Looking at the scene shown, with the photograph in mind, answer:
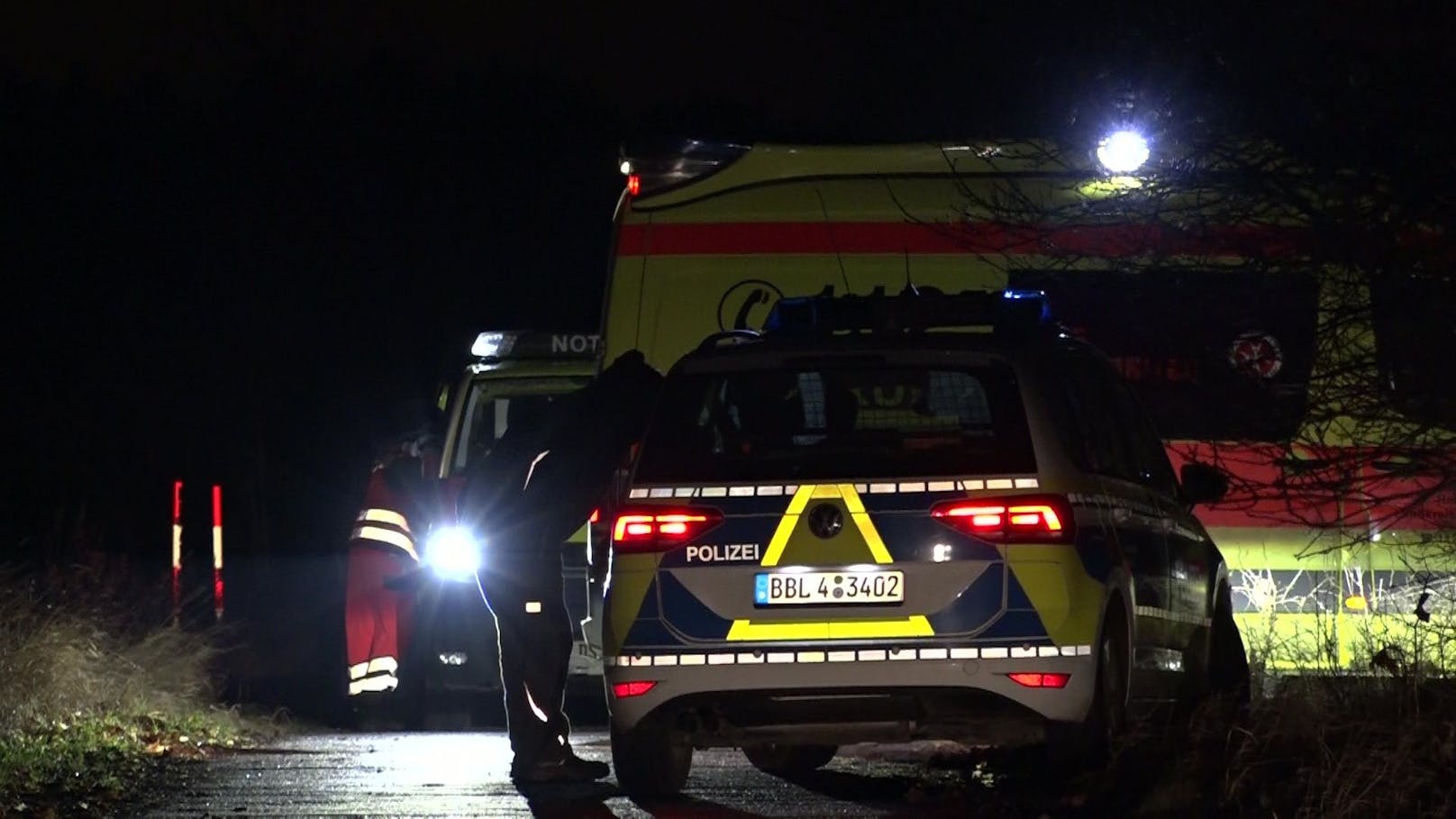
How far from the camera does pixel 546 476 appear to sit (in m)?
9.74

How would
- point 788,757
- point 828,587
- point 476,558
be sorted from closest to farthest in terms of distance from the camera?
1. point 828,587
2. point 476,558
3. point 788,757

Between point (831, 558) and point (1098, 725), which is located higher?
point (831, 558)

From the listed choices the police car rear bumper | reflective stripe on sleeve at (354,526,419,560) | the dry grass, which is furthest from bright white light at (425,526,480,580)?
the police car rear bumper


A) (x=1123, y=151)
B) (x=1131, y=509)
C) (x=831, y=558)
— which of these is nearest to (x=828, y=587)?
(x=831, y=558)

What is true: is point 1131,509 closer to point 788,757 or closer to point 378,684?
point 788,757

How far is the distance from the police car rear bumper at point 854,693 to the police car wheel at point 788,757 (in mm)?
1574

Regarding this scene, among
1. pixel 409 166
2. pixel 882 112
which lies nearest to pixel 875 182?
pixel 882 112

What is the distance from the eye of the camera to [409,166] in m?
41.5

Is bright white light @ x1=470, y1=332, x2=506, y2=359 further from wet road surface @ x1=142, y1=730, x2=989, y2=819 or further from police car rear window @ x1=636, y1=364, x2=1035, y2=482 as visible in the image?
police car rear window @ x1=636, y1=364, x2=1035, y2=482

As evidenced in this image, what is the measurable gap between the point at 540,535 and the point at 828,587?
1824mm

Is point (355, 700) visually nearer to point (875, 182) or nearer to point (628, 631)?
point (875, 182)

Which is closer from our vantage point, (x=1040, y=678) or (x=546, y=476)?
(x=1040, y=678)

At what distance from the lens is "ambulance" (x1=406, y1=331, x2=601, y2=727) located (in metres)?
A: 11.9

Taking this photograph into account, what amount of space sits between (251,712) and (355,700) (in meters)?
0.61
